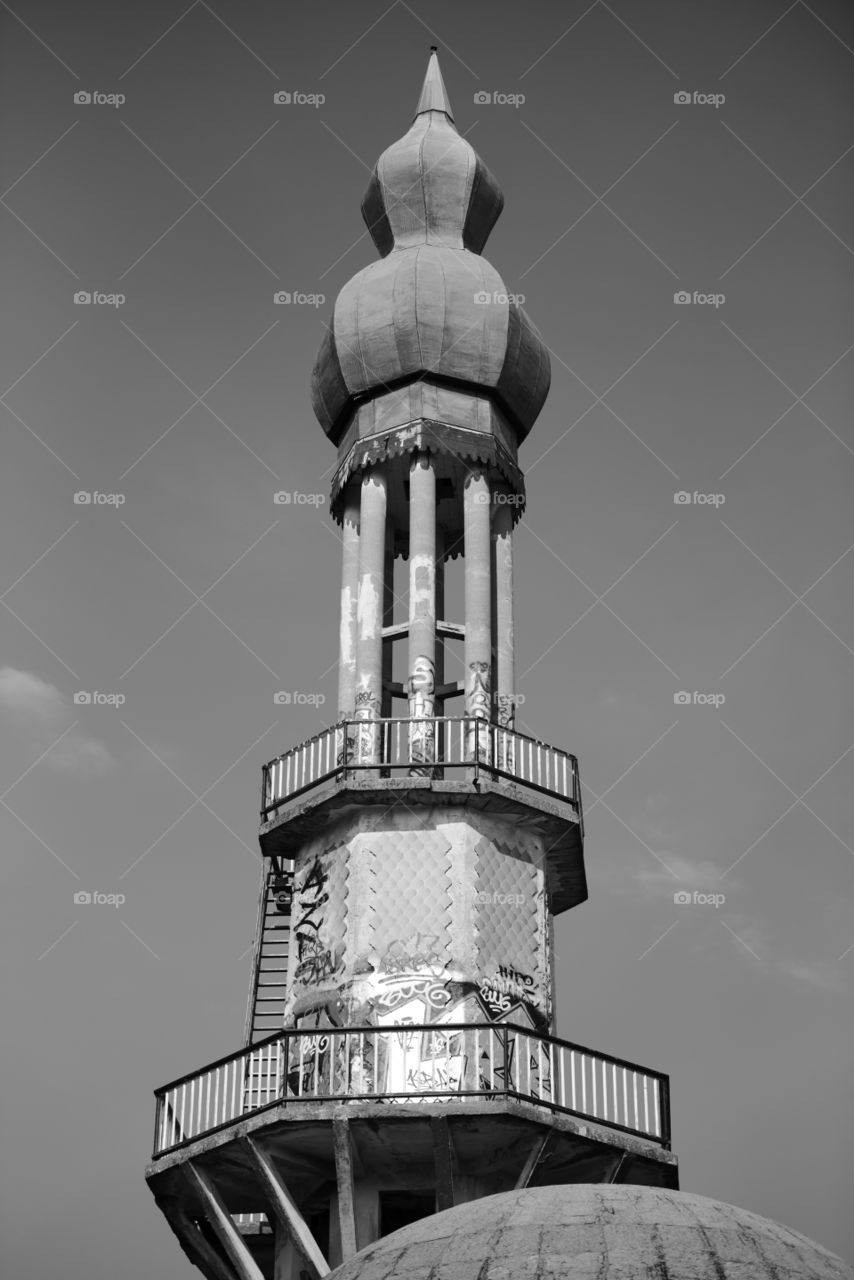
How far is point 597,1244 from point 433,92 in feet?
88.3

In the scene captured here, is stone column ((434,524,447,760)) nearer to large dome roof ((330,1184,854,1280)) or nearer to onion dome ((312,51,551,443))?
onion dome ((312,51,551,443))

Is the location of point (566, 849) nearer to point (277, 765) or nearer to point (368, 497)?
point (277, 765)

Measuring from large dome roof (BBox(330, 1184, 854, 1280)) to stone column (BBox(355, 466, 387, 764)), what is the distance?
43.8 ft

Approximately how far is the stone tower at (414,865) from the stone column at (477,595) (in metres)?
0.04

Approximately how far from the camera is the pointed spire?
124ft

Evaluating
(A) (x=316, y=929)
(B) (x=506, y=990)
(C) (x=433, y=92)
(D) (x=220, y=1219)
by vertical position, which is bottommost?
(D) (x=220, y=1219)

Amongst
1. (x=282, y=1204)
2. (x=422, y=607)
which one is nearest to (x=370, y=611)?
(x=422, y=607)

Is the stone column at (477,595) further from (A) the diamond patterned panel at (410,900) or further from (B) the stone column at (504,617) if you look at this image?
(A) the diamond patterned panel at (410,900)

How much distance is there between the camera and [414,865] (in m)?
29.2

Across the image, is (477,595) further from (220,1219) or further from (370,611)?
(220,1219)

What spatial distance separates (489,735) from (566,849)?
2.24m

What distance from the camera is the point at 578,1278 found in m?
16.0

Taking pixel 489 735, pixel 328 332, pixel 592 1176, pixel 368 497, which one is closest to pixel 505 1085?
pixel 592 1176

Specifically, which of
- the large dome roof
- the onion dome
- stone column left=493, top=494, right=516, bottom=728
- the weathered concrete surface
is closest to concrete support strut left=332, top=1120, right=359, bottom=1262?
the weathered concrete surface
